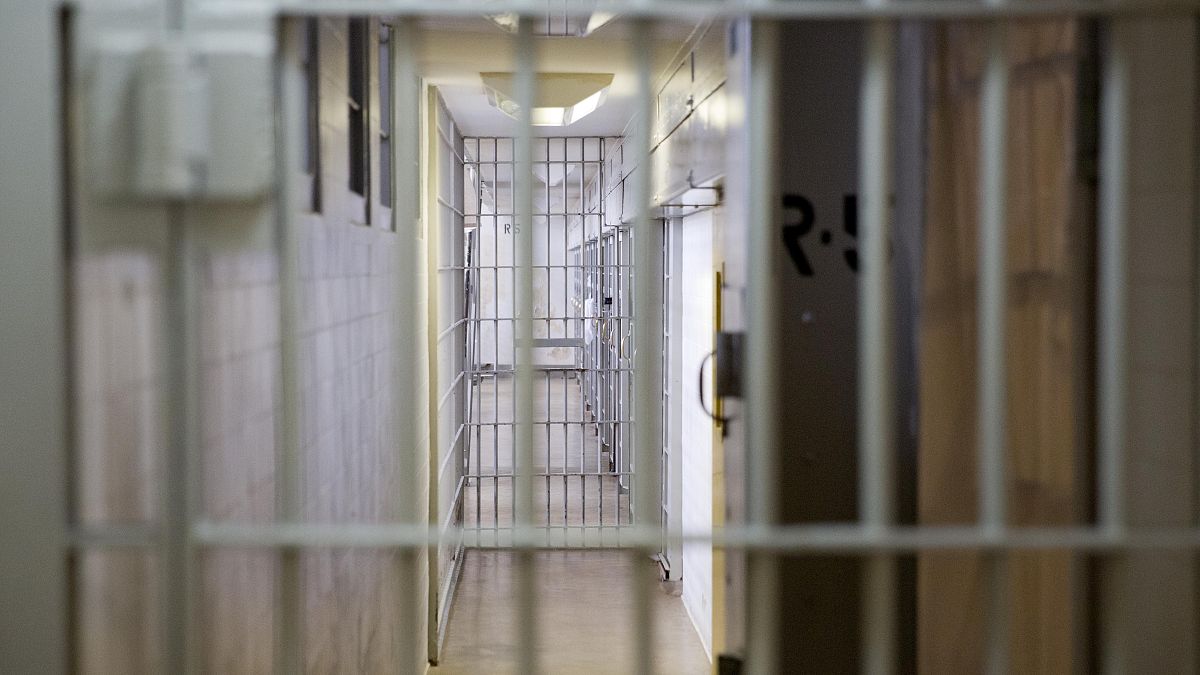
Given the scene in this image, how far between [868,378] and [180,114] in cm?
85

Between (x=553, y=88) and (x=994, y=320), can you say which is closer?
(x=994, y=320)

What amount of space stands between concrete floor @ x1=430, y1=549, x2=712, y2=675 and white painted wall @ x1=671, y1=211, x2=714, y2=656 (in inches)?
6.7

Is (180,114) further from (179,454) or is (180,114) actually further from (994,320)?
(994,320)

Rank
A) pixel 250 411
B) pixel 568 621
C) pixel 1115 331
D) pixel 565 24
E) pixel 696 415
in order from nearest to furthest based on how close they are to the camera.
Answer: pixel 1115 331, pixel 250 411, pixel 565 24, pixel 568 621, pixel 696 415

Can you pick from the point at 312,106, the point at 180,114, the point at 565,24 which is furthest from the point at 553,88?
the point at 180,114

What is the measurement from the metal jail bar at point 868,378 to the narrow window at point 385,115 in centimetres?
204

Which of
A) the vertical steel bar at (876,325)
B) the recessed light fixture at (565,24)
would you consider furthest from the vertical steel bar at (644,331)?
the recessed light fixture at (565,24)

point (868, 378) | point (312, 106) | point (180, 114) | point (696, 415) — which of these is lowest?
point (696, 415)

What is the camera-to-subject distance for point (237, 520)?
1.65m

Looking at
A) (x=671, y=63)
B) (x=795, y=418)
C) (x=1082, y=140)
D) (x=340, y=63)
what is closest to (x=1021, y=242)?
(x=1082, y=140)

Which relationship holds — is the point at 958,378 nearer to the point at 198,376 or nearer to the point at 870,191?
the point at 870,191

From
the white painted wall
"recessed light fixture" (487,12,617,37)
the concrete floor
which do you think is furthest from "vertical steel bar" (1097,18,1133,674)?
the white painted wall

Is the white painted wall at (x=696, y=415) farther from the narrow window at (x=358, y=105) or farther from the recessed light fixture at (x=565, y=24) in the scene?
the narrow window at (x=358, y=105)

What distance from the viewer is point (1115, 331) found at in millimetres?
1203
